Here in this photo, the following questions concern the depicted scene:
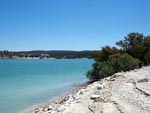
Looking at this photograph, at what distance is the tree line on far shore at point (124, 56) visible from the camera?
3234cm

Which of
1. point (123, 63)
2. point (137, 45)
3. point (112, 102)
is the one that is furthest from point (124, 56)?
point (112, 102)

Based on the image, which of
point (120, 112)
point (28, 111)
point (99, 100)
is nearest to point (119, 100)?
point (99, 100)

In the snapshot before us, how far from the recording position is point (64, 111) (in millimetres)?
11297

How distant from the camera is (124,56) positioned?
1309 inches

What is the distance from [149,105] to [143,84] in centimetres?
512

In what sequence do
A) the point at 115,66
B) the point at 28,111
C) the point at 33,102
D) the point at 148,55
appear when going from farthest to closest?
the point at 148,55 < the point at 115,66 < the point at 33,102 < the point at 28,111

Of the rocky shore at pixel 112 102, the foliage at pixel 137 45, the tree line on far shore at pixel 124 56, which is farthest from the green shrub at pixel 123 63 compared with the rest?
the rocky shore at pixel 112 102

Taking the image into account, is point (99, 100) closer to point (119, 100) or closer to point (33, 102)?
point (119, 100)

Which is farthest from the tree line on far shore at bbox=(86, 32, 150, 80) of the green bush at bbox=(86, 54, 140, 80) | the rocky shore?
the rocky shore

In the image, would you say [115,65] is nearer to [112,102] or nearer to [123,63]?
[123,63]

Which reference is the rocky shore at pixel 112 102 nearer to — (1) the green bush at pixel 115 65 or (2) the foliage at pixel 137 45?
(1) the green bush at pixel 115 65

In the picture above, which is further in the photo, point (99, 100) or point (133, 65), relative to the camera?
point (133, 65)

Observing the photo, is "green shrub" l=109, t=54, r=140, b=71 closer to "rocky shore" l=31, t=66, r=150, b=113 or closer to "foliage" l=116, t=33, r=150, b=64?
"foliage" l=116, t=33, r=150, b=64

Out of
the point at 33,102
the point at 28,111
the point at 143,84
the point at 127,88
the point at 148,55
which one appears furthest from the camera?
the point at 148,55
